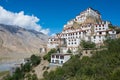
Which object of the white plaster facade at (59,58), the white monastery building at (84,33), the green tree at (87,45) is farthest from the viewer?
the white monastery building at (84,33)

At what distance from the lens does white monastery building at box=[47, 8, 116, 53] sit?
2302 inches

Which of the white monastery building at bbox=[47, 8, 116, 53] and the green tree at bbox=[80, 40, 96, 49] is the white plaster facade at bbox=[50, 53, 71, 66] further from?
the white monastery building at bbox=[47, 8, 116, 53]

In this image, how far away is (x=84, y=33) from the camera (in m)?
63.7

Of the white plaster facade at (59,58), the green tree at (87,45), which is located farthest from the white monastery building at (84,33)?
the white plaster facade at (59,58)

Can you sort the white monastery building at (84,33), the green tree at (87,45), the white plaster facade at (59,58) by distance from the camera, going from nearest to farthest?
the white plaster facade at (59,58)
the green tree at (87,45)
the white monastery building at (84,33)

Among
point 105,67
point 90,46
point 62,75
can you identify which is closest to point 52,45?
point 90,46

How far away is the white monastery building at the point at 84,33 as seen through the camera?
58469 mm

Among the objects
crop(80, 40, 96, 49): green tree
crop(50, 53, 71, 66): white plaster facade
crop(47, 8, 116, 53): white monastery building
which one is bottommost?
crop(50, 53, 71, 66): white plaster facade

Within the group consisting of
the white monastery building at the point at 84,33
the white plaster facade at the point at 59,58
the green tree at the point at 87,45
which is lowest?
the white plaster facade at the point at 59,58

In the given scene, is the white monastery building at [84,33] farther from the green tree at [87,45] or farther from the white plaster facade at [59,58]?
the white plaster facade at [59,58]

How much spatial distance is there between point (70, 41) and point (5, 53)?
125 m

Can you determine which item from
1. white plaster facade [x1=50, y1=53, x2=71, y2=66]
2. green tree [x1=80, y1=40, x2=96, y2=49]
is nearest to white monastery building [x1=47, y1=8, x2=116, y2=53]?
green tree [x1=80, y1=40, x2=96, y2=49]

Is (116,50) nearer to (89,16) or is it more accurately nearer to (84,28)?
(84,28)

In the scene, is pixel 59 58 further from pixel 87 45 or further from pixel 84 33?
pixel 84 33
